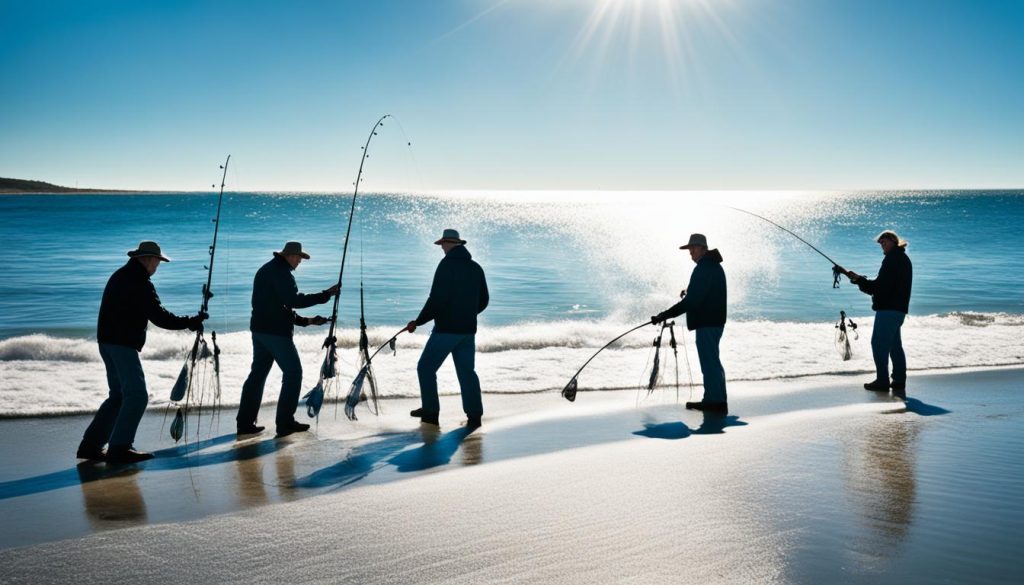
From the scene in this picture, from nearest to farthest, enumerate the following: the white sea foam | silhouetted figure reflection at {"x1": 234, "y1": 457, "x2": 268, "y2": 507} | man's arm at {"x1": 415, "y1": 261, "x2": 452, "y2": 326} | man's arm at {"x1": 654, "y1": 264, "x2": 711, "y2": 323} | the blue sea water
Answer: silhouetted figure reflection at {"x1": 234, "y1": 457, "x2": 268, "y2": 507} → man's arm at {"x1": 415, "y1": 261, "x2": 452, "y2": 326} → man's arm at {"x1": 654, "y1": 264, "x2": 711, "y2": 323} → the white sea foam → the blue sea water

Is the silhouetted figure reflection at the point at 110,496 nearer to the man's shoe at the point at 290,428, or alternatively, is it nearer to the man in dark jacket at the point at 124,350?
the man in dark jacket at the point at 124,350

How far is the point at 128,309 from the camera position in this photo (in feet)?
18.4

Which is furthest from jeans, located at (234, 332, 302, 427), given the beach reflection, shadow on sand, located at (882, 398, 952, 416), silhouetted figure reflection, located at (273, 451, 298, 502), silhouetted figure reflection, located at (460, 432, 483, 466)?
shadow on sand, located at (882, 398, 952, 416)

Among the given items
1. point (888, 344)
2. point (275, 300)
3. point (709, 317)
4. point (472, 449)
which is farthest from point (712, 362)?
point (275, 300)

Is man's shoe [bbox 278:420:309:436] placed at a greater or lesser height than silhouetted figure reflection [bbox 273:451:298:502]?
greater

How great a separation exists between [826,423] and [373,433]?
3.83 m

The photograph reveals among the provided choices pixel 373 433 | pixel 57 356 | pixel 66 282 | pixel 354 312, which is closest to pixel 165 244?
pixel 66 282

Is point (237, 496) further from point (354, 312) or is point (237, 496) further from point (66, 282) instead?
point (66, 282)

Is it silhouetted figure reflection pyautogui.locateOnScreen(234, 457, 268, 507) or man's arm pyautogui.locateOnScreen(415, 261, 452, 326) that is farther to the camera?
man's arm pyautogui.locateOnScreen(415, 261, 452, 326)

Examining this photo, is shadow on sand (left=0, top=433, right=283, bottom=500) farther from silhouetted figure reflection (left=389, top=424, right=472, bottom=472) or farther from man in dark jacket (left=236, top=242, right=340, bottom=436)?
silhouetted figure reflection (left=389, top=424, right=472, bottom=472)

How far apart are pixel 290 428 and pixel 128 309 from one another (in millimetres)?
1686

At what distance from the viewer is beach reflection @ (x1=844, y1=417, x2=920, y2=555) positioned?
163 inches

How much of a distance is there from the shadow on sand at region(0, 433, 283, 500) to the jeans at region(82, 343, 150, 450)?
0.19 m

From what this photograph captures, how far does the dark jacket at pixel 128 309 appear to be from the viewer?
18.3 feet
